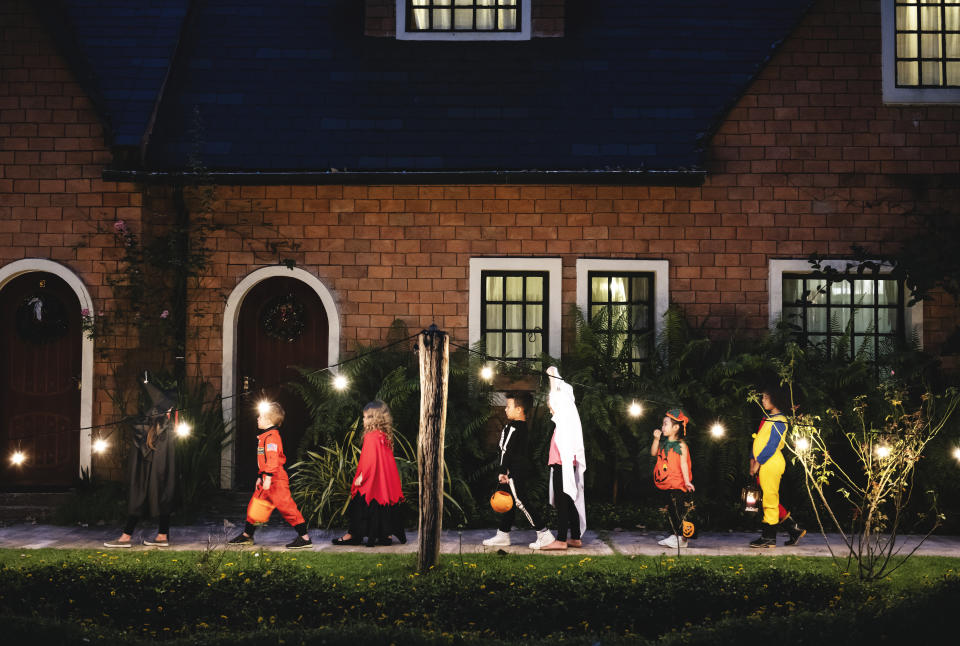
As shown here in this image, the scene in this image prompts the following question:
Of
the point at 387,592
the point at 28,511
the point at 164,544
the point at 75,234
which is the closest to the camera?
the point at 387,592

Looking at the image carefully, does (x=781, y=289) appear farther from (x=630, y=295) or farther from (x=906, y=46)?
(x=906, y=46)

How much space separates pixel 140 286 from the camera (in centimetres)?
1005

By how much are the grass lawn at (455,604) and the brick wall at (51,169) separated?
4.53 metres

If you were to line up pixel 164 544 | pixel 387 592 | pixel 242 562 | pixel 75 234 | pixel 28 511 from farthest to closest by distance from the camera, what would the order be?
pixel 75 234, pixel 28 511, pixel 164 544, pixel 242 562, pixel 387 592

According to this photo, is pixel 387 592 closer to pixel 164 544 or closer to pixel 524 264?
pixel 164 544

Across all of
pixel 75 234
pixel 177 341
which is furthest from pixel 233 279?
pixel 75 234

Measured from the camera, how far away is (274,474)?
7965 millimetres

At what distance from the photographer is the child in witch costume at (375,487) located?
26.6ft

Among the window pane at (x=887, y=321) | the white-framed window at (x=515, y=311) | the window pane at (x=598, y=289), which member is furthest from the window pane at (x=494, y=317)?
the window pane at (x=887, y=321)

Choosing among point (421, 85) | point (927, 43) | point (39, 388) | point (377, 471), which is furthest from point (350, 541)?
point (927, 43)

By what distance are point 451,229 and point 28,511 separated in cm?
580

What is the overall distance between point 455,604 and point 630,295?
219 inches

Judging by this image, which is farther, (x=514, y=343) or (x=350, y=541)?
(x=514, y=343)

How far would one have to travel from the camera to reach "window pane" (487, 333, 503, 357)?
10.7m
